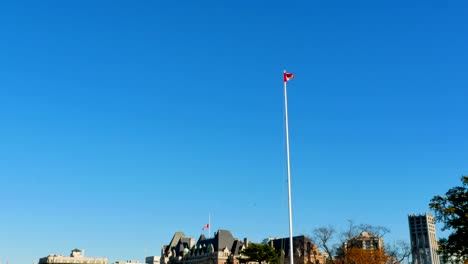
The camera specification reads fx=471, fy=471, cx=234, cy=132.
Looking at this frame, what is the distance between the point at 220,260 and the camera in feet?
454

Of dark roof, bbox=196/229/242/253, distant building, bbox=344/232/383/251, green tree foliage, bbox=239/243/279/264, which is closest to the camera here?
distant building, bbox=344/232/383/251

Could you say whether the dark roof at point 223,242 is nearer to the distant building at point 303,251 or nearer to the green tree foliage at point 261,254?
the distant building at point 303,251

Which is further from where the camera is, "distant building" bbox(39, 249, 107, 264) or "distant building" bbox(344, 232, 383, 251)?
"distant building" bbox(39, 249, 107, 264)

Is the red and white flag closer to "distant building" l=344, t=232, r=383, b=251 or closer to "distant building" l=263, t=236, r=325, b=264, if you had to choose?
"distant building" l=344, t=232, r=383, b=251

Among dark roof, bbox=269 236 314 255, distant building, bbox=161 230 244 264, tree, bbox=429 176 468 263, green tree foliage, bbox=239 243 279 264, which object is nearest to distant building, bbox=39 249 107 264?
distant building, bbox=161 230 244 264

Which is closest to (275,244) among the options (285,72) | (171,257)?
(171,257)

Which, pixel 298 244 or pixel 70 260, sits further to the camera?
pixel 70 260

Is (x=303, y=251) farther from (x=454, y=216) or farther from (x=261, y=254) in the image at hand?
(x=454, y=216)

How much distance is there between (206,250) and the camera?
14612 centimetres

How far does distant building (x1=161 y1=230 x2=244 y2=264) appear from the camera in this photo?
140 meters

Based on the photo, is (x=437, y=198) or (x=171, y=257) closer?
(x=437, y=198)

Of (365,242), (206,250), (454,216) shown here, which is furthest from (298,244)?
(454,216)

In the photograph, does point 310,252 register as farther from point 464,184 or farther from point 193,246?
point 464,184

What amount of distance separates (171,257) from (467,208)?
12423 cm
